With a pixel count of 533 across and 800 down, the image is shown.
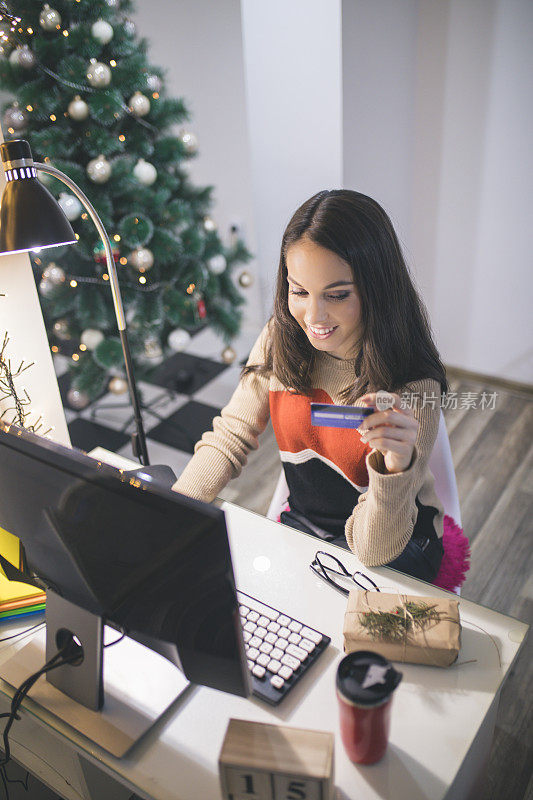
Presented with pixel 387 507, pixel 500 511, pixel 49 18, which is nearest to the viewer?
pixel 387 507

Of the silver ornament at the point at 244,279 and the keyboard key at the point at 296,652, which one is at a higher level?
the silver ornament at the point at 244,279

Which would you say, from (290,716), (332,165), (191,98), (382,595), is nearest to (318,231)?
(382,595)

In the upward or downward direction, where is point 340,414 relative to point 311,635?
upward

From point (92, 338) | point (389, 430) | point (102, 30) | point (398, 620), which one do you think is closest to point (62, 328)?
point (92, 338)

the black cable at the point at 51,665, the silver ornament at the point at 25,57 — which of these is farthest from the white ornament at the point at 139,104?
the black cable at the point at 51,665

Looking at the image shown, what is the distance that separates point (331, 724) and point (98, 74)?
1.95 meters

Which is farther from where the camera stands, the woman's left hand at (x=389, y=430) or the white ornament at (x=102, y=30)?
the white ornament at (x=102, y=30)

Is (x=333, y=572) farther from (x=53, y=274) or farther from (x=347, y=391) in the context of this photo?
(x=53, y=274)

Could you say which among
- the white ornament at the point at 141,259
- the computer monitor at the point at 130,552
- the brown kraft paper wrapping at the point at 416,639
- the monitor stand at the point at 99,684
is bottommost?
the monitor stand at the point at 99,684

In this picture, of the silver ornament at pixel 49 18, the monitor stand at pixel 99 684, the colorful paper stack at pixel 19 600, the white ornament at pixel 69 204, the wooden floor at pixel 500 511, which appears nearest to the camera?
the monitor stand at pixel 99 684

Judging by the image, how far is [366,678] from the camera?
2.61ft

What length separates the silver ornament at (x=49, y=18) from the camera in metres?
1.93

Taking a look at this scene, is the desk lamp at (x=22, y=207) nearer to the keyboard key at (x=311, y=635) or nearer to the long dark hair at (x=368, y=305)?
the long dark hair at (x=368, y=305)

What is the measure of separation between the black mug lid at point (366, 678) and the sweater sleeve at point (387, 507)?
31cm
